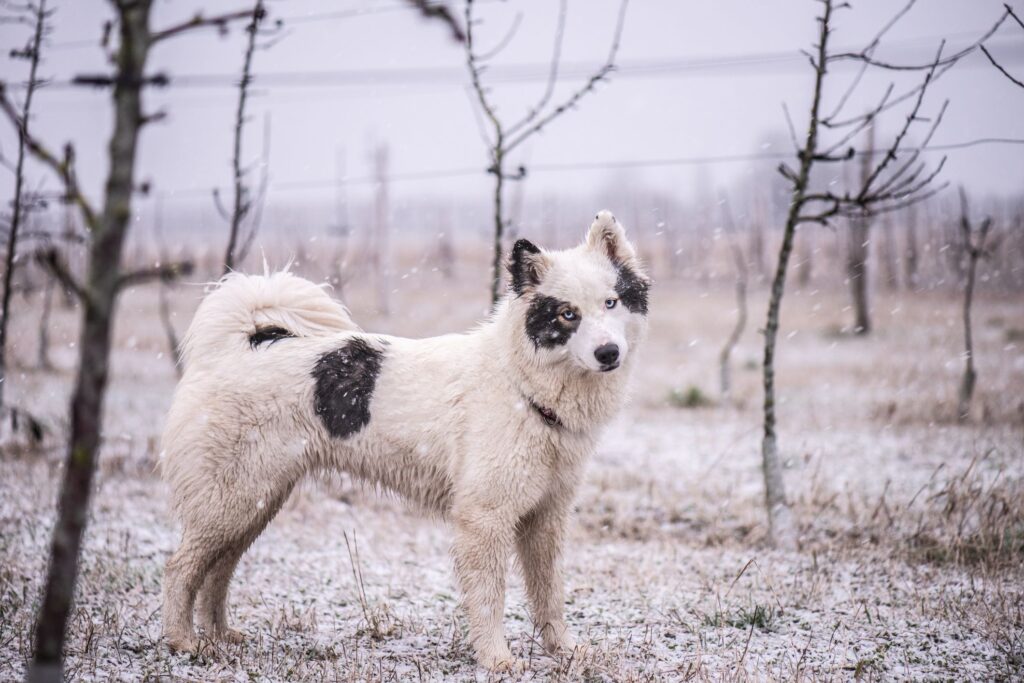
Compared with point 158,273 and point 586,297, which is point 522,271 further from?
point 158,273

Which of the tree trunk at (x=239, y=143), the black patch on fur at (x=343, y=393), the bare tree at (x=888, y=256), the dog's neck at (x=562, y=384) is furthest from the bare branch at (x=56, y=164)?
the bare tree at (x=888, y=256)

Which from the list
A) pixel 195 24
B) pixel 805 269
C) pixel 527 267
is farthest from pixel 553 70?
pixel 805 269

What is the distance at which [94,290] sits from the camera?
6.61ft

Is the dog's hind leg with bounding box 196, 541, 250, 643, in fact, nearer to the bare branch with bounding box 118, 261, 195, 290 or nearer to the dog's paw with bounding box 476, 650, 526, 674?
the dog's paw with bounding box 476, 650, 526, 674

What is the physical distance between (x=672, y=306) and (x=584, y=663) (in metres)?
27.8

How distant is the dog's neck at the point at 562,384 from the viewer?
151 inches

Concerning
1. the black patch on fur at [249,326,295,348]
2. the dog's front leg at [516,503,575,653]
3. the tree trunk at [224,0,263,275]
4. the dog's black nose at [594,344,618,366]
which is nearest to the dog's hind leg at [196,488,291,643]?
the black patch on fur at [249,326,295,348]

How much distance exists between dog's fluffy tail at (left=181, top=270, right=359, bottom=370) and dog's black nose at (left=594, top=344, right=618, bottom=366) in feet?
5.68

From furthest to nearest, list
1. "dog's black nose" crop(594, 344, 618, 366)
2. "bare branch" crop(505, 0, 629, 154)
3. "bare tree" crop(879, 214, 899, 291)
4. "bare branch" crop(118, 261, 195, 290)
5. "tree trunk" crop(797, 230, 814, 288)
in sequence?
"bare tree" crop(879, 214, 899, 291) → "tree trunk" crop(797, 230, 814, 288) → "bare branch" crop(505, 0, 629, 154) → "dog's black nose" crop(594, 344, 618, 366) → "bare branch" crop(118, 261, 195, 290)

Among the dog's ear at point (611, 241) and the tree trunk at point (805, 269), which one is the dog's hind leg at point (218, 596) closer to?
the dog's ear at point (611, 241)

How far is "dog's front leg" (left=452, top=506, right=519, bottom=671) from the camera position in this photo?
3801mm

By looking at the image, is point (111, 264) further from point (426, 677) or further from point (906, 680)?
point (906, 680)

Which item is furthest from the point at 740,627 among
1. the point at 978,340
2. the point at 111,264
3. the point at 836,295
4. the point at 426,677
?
the point at 836,295

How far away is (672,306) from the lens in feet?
101
